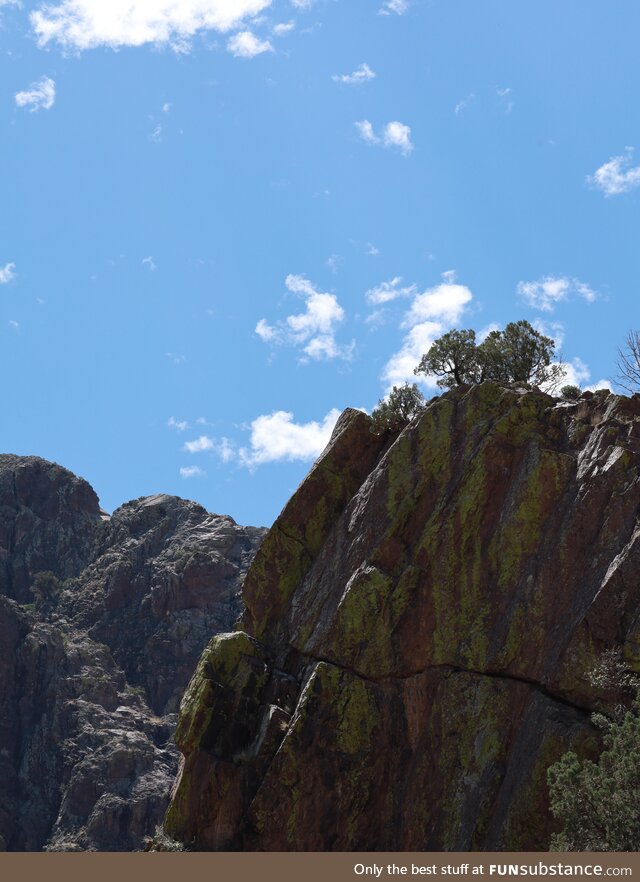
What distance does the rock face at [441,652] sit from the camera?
133 feet

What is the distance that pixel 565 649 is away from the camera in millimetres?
40594

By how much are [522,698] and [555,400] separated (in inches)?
588

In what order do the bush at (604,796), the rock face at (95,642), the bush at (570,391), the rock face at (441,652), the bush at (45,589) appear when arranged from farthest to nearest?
the bush at (45,589)
the rock face at (95,642)
the bush at (570,391)
the rock face at (441,652)
the bush at (604,796)

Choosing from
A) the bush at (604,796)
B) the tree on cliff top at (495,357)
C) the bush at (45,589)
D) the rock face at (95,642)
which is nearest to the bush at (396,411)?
the tree on cliff top at (495,357)

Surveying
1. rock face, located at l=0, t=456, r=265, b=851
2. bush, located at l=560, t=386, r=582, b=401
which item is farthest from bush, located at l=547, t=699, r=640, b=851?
rock face, located at l=0, t=456, r=265, b=851

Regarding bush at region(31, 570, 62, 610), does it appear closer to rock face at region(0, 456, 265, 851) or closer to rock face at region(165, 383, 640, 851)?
rock face at region(0, 456, 265, 851)

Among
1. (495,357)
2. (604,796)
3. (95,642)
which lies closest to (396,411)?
(495,357)

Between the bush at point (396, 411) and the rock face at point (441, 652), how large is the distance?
495 cm

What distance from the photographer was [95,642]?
496 feet

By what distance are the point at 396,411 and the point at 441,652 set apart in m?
16.9

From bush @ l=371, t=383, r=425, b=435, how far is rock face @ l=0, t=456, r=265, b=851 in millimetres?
78377

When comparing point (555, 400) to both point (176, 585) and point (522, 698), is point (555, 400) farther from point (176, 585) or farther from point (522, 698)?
point (176, 585)

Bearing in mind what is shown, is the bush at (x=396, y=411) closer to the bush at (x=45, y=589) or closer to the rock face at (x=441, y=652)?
the rock face at (x=441, y=652)

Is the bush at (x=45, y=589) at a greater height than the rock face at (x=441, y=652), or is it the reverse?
the bush at (x=45, y=589)
